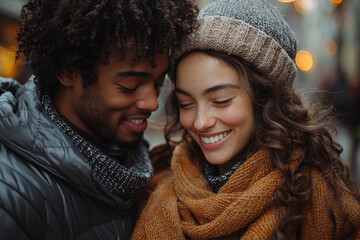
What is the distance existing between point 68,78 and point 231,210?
1.34 meters

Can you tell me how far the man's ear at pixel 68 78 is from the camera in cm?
215

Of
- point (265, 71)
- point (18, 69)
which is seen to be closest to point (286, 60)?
point (265, 71)

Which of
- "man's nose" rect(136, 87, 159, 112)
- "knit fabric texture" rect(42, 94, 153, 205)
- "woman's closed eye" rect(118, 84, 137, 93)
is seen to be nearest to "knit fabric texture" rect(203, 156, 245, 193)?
"knit fabric texture" rect(42, 94, 153, 205)

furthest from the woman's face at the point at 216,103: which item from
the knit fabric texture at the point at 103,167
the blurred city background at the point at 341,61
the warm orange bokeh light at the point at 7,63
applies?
the warm orange bokeh light at the point at 7,63

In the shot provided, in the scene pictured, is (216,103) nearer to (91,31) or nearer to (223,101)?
(223,101)

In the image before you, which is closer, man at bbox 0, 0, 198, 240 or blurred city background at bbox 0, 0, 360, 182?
man at bbox 0, 0, 198, 240

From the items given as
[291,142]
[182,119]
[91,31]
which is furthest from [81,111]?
[291,142]

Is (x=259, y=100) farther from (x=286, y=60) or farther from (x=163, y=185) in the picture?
(x=163, y=185)

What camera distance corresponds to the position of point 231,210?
1.84m

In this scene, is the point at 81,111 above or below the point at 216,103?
below

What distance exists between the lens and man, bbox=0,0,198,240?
1726 mm

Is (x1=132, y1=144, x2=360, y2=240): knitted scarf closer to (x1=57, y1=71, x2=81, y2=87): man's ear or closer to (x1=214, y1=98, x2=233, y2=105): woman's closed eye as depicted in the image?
(x1=214, y1=98, x2=233, y2=105): woman's closed eye

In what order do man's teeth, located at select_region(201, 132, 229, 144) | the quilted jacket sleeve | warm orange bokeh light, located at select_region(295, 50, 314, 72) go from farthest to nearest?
1. warm orange bokeh light, located at select_region(295, 50, 314, 72)
2. man's teeth, located at select_region(201, 132, 229, 144)
3. the quilted jacket sleeve

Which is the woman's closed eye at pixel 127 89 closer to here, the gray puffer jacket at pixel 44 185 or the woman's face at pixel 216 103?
the woman's face at pixel 216 103
